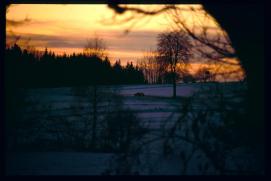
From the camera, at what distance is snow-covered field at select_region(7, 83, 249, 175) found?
5465 mm

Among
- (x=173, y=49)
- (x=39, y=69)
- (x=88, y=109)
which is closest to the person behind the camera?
(x=173, y=49)

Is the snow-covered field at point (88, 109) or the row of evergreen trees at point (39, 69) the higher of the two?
the row of evergreen trees at point (39, 69)

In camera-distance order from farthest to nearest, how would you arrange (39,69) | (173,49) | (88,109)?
(88,109), (39,69), (173,49)

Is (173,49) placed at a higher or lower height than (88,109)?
higher

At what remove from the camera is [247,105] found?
4973 mm

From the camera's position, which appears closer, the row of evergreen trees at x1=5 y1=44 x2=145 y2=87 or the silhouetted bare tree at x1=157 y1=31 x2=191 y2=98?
the silhouetted bare tree at x1=157 y1=31 x2=191 y2=98

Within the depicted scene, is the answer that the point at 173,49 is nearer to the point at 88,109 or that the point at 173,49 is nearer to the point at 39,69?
the point at 39,69

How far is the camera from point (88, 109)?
52.6 ft

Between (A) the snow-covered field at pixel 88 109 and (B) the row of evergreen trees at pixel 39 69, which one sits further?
(B) the row of evergreen trees at pixel 39 69

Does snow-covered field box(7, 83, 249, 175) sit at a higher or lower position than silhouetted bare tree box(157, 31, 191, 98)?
lower

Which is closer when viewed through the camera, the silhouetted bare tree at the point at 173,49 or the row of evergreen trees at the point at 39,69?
the silhouetted bare tree at the point at 173,49

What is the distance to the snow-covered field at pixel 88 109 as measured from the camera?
546 cm

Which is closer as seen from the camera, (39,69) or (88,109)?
(39,69)

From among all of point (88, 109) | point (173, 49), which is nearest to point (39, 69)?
point (88, 109)
